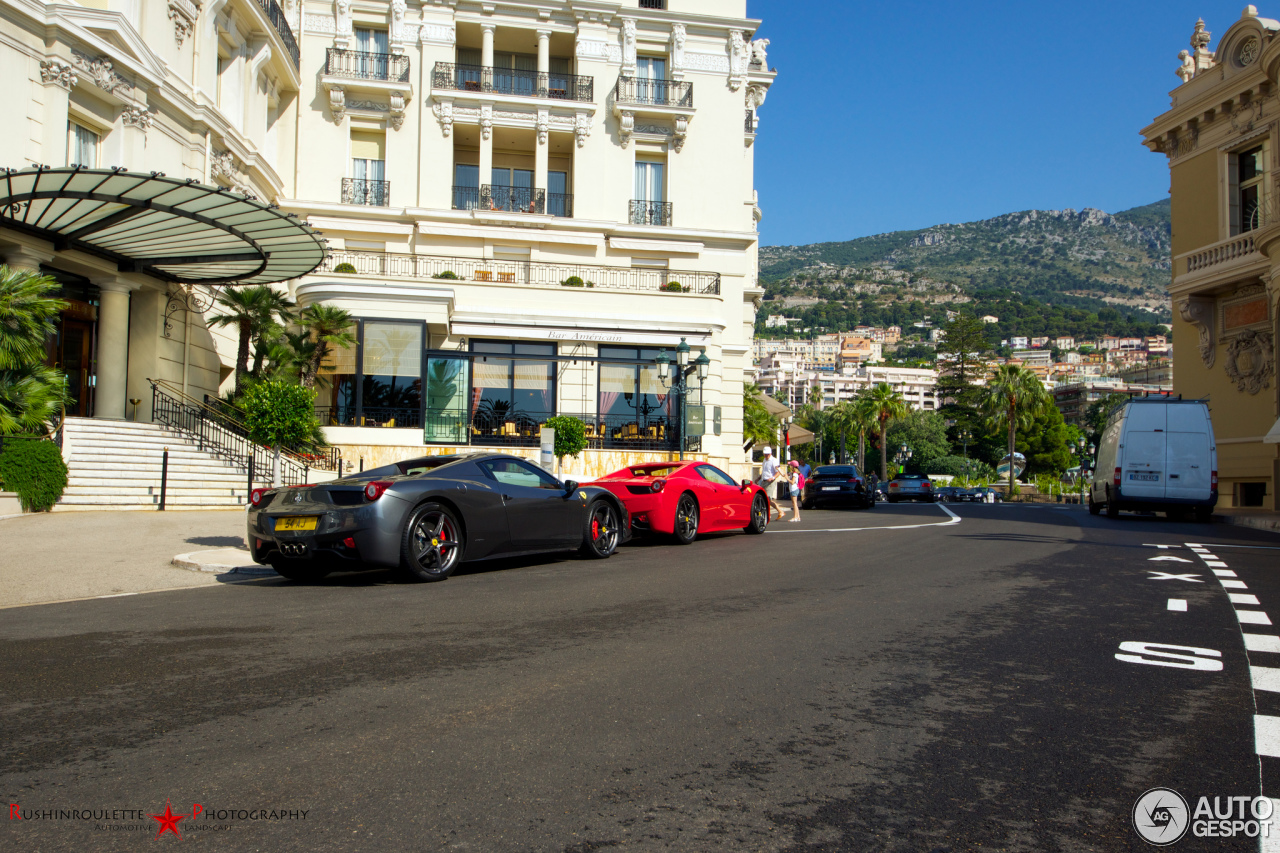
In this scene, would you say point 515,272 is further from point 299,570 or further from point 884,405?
point 884,405

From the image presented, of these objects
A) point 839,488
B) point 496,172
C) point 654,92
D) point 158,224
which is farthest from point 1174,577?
point 496,172

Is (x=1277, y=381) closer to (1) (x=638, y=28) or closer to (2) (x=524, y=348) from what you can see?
(2) (x=524, y=348)

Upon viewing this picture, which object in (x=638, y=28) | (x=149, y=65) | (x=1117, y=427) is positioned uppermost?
(x=638, y=28)

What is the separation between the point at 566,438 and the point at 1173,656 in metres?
19.8

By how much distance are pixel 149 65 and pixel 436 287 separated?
9.35m

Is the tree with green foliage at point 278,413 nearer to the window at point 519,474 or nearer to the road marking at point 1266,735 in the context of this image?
the window at point 519,474

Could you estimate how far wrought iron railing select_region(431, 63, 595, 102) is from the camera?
32750 millimetres

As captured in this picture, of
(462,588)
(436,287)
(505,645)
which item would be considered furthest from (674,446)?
(505,645)

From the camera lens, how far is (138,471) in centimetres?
1836

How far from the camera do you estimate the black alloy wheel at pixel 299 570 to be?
921 centimetres

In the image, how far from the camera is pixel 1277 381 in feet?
83.4

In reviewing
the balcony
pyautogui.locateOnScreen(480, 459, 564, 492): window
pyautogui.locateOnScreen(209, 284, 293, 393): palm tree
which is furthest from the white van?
pyautogui.locateOnScreen(209, 284, 293, 393): palm tree

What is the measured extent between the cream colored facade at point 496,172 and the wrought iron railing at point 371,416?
0.06 meters

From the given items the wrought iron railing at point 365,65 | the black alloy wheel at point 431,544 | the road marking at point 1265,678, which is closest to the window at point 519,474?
the black alloy wheel at point 431,544
